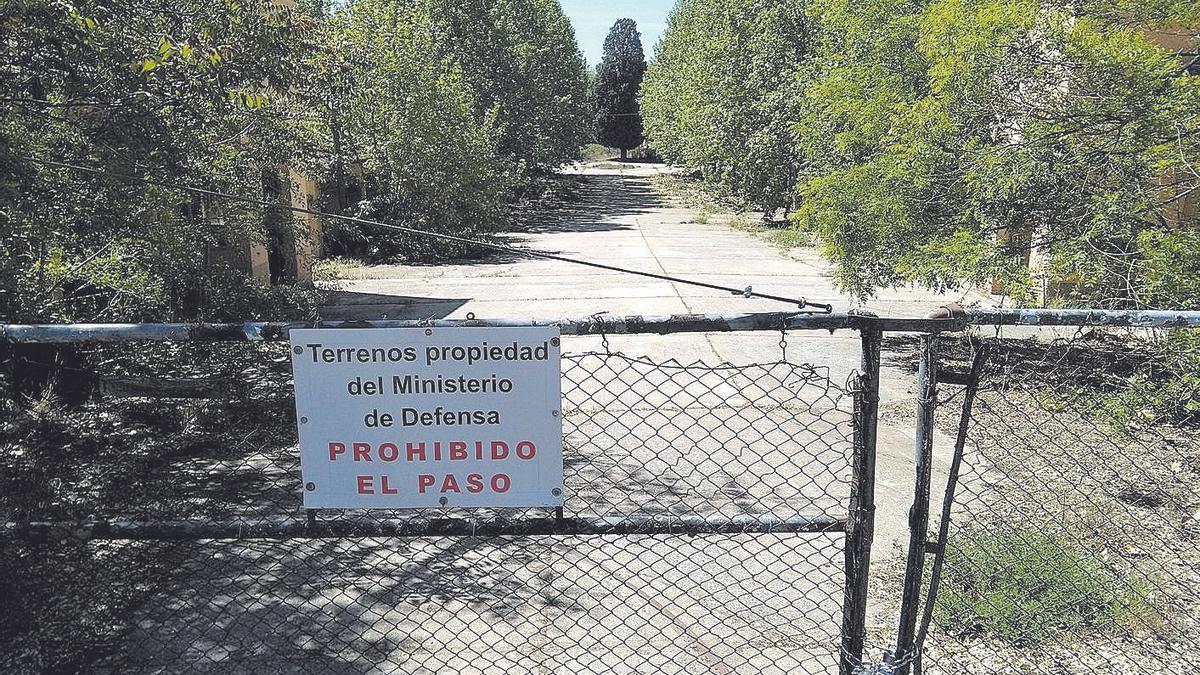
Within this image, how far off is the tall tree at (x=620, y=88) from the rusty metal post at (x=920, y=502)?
80201mm

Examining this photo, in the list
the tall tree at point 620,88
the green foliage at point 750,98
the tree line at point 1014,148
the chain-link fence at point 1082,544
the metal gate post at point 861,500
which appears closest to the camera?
the metal gate post at point 861,500

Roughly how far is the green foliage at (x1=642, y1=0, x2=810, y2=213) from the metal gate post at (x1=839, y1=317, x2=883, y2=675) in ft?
72.9

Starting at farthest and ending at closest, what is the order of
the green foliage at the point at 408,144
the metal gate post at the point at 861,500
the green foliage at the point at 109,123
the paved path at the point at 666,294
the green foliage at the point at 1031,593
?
the green foliage at the point at 408,144
the paved path at the point at 666,294
the green foliage at the point at 109,123
the green foliage at the point at 1031,593
the metal gate post at the point at 861,500

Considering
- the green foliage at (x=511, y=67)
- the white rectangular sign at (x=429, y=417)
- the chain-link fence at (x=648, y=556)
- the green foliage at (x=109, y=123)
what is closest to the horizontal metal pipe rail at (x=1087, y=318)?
the chain-link fence at (x=648, y=556)

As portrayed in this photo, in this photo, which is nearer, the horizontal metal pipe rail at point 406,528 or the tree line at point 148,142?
the horizontal metal pipe rail at point 406,528

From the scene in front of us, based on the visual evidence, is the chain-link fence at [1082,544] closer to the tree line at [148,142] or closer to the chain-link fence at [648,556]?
the chain-link fence at [648,556]

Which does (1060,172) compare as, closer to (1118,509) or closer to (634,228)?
(1118,509)

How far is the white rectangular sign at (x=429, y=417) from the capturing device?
2.46 metres

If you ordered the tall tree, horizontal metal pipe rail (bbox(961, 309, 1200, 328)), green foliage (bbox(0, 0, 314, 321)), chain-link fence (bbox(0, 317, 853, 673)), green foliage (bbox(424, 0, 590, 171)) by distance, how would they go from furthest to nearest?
the tall tree, green foliage (bbox(424, 0, 590, 171)), green foliage (bbox(0, 0, 314, 321)), chain-link fence (bbox(0, 317, 853, 673)), horizontal metal pipe rail (bbox(961, 309, 1200, 328))

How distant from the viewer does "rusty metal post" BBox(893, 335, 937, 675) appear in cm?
247

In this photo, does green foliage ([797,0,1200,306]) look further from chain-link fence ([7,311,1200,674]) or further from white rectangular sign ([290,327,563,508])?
white rectangular sign ([290,327,563,508])

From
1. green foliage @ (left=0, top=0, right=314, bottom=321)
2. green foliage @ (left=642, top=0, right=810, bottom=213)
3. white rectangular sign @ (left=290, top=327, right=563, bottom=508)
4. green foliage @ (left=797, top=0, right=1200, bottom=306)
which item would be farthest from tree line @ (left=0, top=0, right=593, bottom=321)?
green foliage @ (left=642, top=0, right=810, bottom=213)

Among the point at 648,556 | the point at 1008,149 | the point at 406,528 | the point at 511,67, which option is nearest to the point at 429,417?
the point at 406,528

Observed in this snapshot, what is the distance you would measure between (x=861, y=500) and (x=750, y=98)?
2792 centimetres
